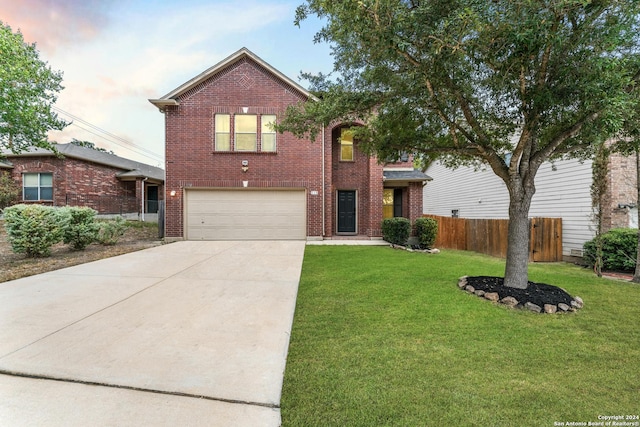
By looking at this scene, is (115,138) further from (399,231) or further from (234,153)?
(399,231)

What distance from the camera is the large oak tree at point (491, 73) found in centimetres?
352

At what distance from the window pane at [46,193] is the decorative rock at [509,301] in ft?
68.3

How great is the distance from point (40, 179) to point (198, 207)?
1094 cm

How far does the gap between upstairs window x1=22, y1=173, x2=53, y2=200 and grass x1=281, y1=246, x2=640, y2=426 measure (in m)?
18.1

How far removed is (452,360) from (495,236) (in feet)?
30.2

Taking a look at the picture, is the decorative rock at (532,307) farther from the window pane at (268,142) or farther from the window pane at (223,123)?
the window pane at (223,123)

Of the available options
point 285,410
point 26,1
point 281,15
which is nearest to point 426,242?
point 281,15

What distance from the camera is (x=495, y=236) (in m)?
10.3

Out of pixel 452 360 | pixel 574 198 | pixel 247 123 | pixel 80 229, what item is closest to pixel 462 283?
pixel 452 360

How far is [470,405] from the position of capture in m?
2.10

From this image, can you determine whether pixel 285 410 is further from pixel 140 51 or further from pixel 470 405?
pixel 140 51

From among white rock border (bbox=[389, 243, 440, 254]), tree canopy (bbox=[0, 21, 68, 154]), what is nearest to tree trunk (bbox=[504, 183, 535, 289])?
white rock border (bbox=[389, 243, 440, 254])

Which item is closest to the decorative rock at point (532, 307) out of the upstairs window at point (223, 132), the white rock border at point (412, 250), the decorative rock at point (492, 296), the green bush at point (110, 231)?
the decorative rock at point (492, 296)

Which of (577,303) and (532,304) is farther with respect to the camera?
(577,303)
